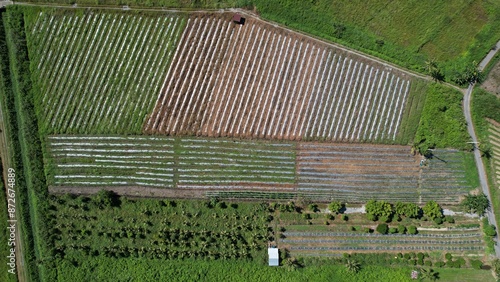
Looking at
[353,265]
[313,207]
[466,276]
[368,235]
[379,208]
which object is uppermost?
[313,207]

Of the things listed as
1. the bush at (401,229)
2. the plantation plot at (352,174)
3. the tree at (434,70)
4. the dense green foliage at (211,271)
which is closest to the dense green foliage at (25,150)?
the dense green foliage at (211,271)

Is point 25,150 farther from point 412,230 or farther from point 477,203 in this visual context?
point 477,203

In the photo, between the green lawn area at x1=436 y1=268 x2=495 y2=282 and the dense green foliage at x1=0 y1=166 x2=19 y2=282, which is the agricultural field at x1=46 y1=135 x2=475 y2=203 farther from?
the green lawn area at x1=436 y1=268 x2=495 y2=282

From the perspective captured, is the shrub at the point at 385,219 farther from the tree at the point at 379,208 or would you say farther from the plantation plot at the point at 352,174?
the plantation plot at the point at 352,174

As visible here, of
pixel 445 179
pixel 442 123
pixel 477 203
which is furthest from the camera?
pixel 445 179

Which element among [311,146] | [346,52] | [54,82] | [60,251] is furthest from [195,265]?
[346,52]

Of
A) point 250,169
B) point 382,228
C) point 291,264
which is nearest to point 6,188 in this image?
point 250,169
